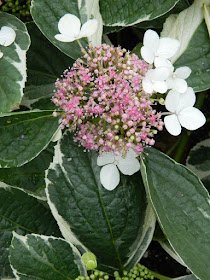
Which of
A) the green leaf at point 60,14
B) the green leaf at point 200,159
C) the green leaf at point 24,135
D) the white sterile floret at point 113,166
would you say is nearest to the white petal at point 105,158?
the white sterile floret at point 113,166

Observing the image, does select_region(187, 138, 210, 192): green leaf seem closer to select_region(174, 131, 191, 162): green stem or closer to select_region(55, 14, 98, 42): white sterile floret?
select_region(174, 131, 191, 162): green stem

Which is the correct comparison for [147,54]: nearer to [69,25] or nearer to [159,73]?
[159,73]

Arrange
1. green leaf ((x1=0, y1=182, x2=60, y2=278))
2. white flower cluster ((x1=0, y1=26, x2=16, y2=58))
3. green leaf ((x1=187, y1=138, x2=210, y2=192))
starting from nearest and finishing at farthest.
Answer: white flower cluster ((x1=0, y1=26, x2=16, y2=58)), green leaf ((x1=0, y1=182, x2=60, y2=278)), green leaf ((x1=187, y1=138, x2=210, y2=192))

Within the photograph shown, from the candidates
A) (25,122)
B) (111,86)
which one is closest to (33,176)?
(25,122)

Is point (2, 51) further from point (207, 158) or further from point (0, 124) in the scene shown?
point (207, 158)

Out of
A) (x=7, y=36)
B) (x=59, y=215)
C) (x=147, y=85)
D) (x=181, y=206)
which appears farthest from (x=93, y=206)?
(x=7, y=36)

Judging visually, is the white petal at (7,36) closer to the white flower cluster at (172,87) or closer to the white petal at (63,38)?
the white petal at (63,38)

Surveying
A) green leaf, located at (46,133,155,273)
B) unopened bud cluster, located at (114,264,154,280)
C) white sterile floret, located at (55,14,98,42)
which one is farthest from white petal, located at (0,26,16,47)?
unopened bud cluster, located at (114,264,154,280)
